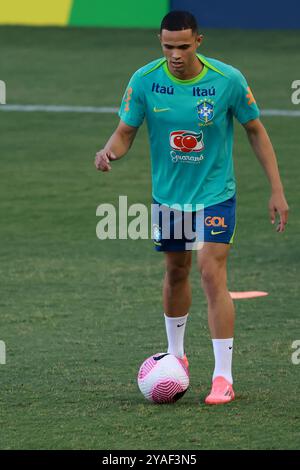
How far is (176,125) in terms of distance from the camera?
738 centimetres

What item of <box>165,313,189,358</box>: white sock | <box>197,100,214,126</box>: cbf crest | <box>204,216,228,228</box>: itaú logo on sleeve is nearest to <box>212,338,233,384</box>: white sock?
<box>165,313,189,358</box>: white sock

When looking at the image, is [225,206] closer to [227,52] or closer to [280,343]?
[280,343]

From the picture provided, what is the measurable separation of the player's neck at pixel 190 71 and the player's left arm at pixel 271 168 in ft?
1.34

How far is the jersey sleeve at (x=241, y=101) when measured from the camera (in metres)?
7.37

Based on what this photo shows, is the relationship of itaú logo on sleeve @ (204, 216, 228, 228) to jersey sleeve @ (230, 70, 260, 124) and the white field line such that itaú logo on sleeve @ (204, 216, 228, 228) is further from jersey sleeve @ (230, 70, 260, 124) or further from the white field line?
the white field line

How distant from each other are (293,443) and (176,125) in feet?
6.42

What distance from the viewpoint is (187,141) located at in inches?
290

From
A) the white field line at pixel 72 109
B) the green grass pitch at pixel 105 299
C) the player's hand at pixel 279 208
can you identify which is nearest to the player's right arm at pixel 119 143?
the player's hand at pixel 279 208

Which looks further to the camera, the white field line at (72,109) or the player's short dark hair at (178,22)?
the white field line at (72,109)

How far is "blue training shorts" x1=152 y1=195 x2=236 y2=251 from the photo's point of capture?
7.39 metres

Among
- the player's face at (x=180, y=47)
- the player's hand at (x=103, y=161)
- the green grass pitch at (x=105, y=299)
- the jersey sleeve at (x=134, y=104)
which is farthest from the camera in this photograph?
the jersey sleeve at (x=134, y=104)

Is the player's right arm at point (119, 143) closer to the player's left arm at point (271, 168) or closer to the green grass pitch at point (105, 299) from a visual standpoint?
the player's left arm at point (271, 168)

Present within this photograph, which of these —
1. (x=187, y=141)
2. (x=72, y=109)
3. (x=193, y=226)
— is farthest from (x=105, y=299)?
(x=72, y=109)
